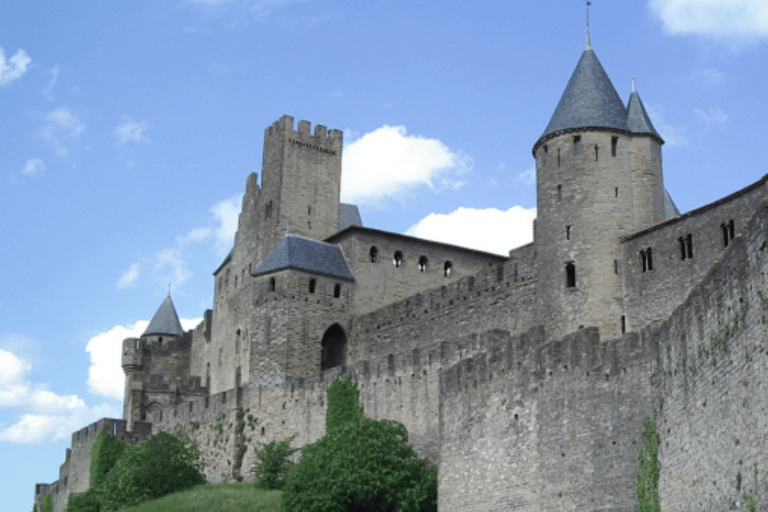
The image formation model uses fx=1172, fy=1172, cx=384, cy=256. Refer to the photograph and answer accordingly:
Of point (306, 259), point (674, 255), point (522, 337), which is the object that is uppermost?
point (306, 259)

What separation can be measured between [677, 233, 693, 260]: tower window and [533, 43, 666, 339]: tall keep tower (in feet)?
7.65

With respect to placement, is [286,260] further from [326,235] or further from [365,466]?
[365,466]

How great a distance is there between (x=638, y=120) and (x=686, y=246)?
6.27m

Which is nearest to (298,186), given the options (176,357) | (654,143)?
(176,357)

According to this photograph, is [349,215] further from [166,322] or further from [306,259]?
[166,322]

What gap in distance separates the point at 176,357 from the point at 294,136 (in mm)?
19033

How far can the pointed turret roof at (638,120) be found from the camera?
143 feet

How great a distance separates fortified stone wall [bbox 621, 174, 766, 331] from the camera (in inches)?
1499

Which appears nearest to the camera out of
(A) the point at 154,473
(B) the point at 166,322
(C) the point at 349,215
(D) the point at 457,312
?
(D) the point at 457,312

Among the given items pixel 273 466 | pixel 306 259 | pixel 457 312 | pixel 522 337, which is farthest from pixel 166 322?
pixel 522 337

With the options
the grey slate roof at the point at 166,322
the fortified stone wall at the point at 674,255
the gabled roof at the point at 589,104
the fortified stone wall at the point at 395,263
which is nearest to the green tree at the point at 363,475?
the fortified stone wall at the point at 674,255

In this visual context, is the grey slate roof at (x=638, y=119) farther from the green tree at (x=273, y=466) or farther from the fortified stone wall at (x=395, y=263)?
the green tree at (x=273, y=466)

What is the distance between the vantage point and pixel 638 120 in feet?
144

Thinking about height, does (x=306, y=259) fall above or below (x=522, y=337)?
above
